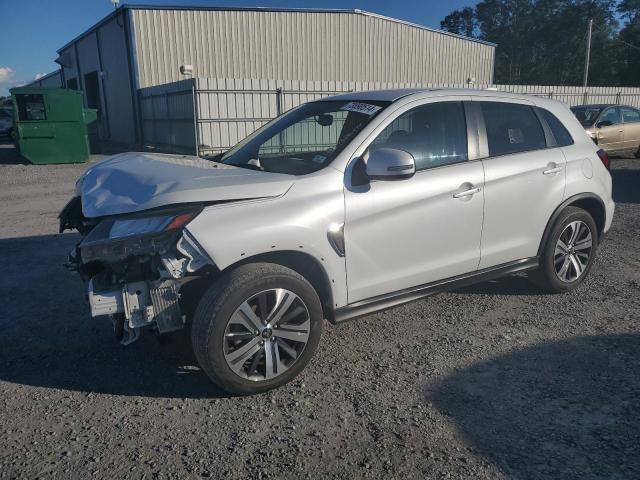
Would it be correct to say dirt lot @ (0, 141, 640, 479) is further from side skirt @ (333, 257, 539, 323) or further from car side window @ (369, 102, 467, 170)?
car side window @ (369, 102, 467, 170)

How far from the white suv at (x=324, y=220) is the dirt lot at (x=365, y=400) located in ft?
1.00

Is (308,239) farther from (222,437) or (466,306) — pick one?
(466,306)

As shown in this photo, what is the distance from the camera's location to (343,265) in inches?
133

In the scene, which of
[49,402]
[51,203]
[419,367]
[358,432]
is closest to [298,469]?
[358,432]

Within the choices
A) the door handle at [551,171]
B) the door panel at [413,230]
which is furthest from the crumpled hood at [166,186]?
the door handle at [551,171]

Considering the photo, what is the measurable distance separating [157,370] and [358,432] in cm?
144

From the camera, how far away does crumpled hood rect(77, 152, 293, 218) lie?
3002 mm

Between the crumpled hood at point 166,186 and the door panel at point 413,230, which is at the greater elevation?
the crumpled hood at point 166,186

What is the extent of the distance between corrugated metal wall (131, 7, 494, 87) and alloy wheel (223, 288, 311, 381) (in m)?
18.6

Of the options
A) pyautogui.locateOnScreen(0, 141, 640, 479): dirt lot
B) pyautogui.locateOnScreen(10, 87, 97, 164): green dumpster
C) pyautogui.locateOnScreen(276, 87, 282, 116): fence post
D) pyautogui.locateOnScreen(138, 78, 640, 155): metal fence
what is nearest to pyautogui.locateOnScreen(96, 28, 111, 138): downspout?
pyautogui.locateOnScreen(138, 78, 640, 155): metal fence

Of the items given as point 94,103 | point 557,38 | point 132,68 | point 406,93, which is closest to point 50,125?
point 132,68

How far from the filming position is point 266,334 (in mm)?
3133

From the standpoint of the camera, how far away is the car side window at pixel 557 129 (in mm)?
4598

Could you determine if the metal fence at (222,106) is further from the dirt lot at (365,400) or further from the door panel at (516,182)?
the door panel at (516,182)
